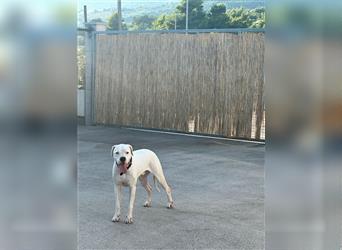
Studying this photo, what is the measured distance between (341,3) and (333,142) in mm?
329

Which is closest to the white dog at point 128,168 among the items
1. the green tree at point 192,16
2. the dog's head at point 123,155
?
the dog's head at point 123,155

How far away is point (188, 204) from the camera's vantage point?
4.64 metres

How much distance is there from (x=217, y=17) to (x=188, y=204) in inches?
534

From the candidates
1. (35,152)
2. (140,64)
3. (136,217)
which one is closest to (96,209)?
(136,217)

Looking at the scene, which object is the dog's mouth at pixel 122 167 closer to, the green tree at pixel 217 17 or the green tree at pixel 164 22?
the green tree at pixel 164 22

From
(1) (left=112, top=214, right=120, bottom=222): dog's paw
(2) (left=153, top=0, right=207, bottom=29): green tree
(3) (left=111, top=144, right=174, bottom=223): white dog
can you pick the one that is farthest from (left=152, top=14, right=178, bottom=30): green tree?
(1) (left=112, top=214, right=120, bottom=222): dog's paw

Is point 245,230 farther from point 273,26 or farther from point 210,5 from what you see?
point 210,5

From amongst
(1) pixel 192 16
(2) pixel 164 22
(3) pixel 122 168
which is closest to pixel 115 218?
(3) pixel 122 168

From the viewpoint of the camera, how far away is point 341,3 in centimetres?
113

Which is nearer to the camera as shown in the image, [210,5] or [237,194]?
[237,194]

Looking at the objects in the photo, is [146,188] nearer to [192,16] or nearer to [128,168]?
[128,168]

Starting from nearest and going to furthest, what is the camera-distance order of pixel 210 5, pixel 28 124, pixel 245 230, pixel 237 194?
pixel 28 124 → pixel 245 230 → pixel 237 194 → pixel 210 5

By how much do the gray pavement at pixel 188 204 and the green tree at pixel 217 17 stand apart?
960 cm

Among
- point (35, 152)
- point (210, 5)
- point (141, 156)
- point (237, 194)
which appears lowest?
point (237, 194)
